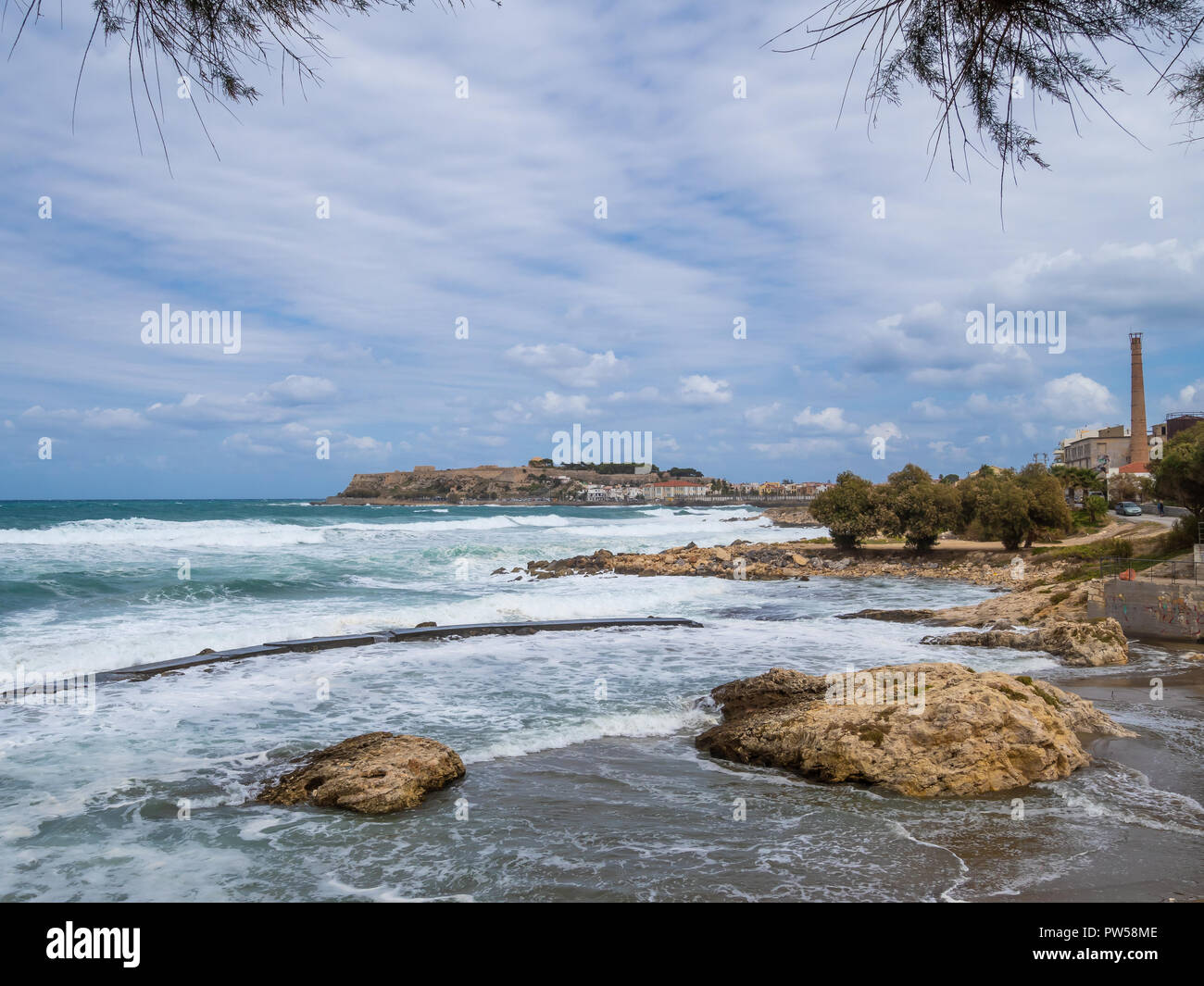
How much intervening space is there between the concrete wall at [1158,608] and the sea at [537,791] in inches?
116

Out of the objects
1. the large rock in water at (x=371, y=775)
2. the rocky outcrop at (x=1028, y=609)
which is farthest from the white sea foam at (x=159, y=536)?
the large rock in water at (x=371, y=775)

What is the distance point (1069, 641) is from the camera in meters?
14.0

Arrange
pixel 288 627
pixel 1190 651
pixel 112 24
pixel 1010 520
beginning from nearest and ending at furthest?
1. pixel 112 24
2. pixel 1190 651
3. pixel 288 627
4. pixel 1010 520

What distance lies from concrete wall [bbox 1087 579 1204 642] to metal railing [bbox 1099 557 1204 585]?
0.39m

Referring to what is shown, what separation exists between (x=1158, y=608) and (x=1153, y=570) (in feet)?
7.72

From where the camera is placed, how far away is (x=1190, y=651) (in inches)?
558

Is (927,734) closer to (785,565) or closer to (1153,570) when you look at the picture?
(1153,570)

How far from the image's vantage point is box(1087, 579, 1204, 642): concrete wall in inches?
610

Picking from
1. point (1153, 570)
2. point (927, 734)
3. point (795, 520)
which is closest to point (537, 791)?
point (927, 734)

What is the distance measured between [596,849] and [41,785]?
546 cm

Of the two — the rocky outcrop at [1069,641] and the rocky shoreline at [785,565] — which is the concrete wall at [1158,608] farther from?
the rocky shoreline at [785,565]

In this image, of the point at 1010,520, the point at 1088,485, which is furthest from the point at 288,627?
the point at 1088,485

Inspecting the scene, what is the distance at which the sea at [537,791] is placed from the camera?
516 cm
